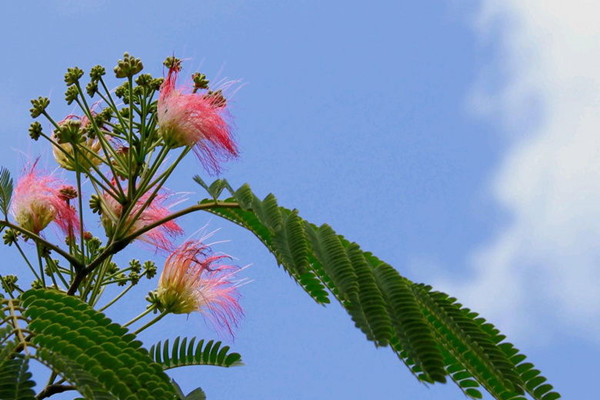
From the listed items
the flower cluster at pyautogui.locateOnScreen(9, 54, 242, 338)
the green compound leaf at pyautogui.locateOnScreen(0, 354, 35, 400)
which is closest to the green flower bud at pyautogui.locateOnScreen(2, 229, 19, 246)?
the flower cluster at pyautogui.locateOnScreen(9, 54, 242, 338)

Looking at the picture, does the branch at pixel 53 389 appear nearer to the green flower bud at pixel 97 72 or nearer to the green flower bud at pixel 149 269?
the green flower bud at pixel 149 269

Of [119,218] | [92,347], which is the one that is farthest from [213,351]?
[92,347]

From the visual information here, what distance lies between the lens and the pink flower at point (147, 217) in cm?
374

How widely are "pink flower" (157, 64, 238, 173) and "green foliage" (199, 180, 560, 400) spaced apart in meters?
0.73

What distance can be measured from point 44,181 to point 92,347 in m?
1.90

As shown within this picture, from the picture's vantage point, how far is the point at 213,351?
146 inches

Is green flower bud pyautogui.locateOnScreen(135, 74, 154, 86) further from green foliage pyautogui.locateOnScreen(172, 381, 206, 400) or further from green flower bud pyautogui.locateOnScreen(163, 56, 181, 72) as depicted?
green foliage pyautogui.locateOnScreen(172, 381, 206, 400)

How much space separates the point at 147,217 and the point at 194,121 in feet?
1.72

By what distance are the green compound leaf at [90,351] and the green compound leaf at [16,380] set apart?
52mm

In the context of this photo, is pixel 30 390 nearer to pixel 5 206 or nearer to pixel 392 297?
pixel 392 297

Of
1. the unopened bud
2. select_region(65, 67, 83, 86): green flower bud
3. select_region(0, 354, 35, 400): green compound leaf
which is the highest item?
select_region(65, 67, 83, 86): green flower bud

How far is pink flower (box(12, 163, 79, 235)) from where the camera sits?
160 inches

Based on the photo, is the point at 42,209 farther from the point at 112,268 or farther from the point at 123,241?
the point at 123,241

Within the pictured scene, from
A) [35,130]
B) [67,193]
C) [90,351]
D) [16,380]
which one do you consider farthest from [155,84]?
[16,380]
